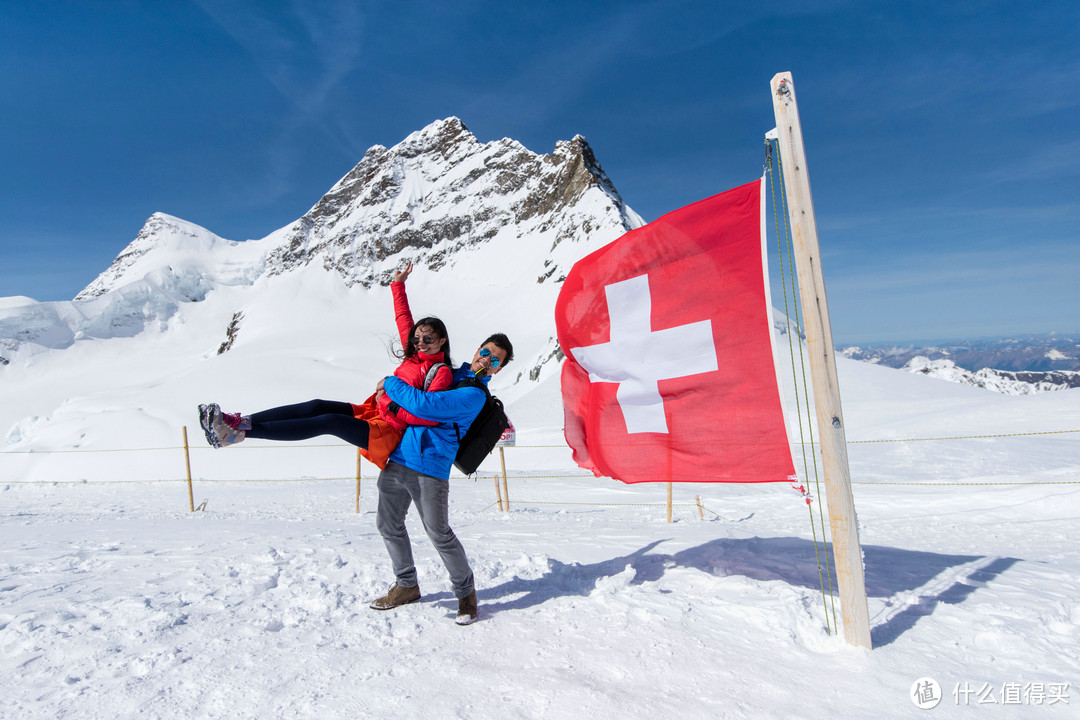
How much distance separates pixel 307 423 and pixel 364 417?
16.9 inches

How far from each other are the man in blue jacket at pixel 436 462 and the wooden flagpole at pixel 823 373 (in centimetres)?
158

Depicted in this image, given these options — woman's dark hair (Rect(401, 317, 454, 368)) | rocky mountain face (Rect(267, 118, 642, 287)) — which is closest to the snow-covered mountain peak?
rocky mountain face (Rect(267, 118, 642, 287))

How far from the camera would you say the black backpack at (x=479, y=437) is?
3.41 meters

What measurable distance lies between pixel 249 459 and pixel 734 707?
21337 mm

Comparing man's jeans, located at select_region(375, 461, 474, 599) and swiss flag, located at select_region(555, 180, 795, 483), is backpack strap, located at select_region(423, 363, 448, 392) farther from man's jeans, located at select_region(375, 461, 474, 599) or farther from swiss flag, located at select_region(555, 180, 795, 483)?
swiss flag, located at select_region(555, 180, 795, 483)

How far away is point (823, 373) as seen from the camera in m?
2.77

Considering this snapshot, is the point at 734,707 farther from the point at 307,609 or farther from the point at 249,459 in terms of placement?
the point at 249,459

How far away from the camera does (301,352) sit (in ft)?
188

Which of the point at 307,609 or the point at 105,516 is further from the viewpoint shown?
the point at 105,516

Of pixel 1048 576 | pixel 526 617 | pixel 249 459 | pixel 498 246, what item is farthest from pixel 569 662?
pixel 498 246

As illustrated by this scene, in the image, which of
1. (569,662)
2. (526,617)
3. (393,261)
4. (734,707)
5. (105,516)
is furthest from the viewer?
(393,261)

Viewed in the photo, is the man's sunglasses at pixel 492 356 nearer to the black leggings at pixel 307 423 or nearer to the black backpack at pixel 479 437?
the black backpack at pixel 479 437

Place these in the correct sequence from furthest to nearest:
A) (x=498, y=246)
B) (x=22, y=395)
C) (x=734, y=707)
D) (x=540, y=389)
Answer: (x=498, y=246)
(x=22, y=395)
(x=540, y=389)
(x=734, y=707)

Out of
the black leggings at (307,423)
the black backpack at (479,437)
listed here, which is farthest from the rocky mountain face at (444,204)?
the black leggings at (307,423)
